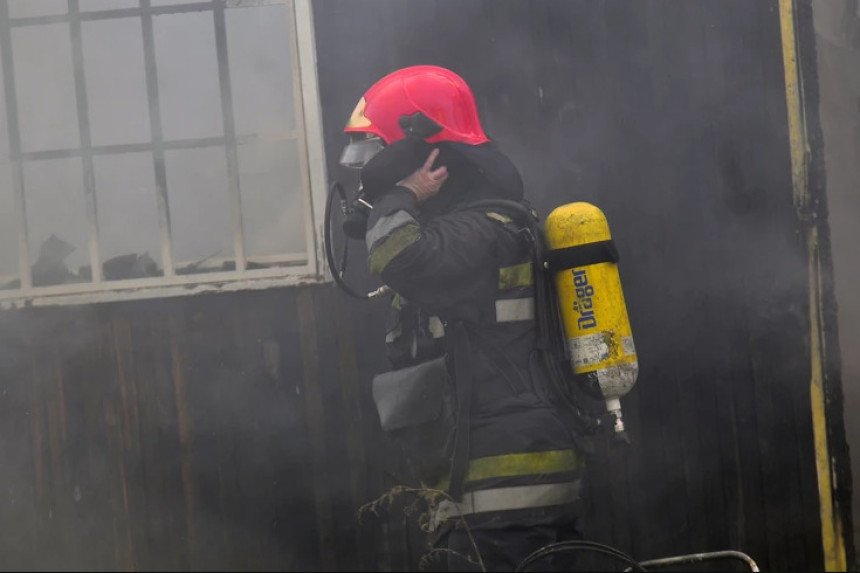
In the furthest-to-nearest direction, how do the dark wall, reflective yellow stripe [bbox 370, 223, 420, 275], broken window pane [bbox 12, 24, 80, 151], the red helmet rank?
broken window pane [bbox 12, 24, 80, 151] → the dark wall → the red helmet → reflective yellow stripe [bbox 370, 223, 420, 275]

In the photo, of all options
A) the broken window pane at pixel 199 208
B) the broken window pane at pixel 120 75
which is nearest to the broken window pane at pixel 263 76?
the broken window pane at pixel 199 208

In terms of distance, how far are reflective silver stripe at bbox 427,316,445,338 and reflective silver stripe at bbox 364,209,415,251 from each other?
36 cm

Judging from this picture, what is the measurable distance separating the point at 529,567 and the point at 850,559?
7.34 feet

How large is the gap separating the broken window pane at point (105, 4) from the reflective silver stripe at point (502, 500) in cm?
294

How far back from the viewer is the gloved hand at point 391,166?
361cm

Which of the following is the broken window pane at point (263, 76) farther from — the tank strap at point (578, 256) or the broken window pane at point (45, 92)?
the tank strap at point (578, 256)

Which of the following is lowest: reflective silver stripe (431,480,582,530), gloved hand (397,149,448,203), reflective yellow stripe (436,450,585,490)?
reflective silver stripe (431,480,582,530)

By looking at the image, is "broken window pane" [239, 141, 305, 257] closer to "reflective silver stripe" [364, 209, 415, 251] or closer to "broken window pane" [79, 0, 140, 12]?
"broken window pane" [79, 0, 140, 12]

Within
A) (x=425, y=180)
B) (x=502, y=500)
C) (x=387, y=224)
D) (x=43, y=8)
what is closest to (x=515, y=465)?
(x=502, y=500)

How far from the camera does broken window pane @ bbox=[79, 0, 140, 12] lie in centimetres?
484

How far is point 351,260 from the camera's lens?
477 cm

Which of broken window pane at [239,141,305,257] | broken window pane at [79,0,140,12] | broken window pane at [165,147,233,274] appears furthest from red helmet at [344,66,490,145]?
broken window pane at [79,0,140,12]

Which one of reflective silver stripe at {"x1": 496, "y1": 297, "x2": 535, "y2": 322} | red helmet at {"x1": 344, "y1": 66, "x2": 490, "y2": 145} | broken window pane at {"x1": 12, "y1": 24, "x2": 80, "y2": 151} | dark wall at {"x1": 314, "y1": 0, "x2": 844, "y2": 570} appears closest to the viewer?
reflective silver stripe at {"x1": 496, "y1": 297, "x2": 535, "y2": 322}

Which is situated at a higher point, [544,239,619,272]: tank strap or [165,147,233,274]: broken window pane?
[165,147,233,274]: broken window pane
